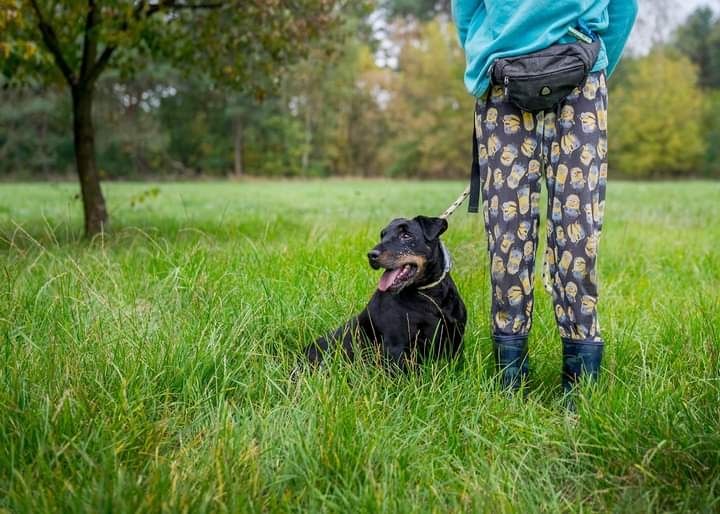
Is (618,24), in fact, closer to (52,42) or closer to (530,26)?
(530,26)

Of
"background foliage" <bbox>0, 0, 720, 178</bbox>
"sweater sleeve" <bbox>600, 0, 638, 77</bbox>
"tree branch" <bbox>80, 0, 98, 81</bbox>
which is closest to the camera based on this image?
"sweater sleeve" <bbox>600, 0, 638, 77</bbox>

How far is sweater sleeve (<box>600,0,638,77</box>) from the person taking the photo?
2.67m

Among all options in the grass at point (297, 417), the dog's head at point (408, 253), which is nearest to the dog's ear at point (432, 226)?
the dog's head at point (408, 253)

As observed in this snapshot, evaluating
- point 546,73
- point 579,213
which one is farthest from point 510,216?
point 546,73

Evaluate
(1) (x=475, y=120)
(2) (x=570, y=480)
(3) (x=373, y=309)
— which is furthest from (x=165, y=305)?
(2) (x=570, y=480)

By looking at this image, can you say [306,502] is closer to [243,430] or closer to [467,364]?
[243,430]

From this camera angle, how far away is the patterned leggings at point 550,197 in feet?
8.45

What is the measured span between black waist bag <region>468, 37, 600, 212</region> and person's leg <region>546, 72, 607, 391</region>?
0.10 metres

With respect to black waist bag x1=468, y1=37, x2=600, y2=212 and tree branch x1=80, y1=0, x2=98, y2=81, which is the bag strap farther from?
tree branch x1=80, y1=0, x2=98, y2=81

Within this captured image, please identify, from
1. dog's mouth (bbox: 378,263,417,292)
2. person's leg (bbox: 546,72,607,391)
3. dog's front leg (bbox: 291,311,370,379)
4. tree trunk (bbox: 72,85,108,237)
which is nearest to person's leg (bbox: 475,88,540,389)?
person's leg (bbox: 546,72,607,391)

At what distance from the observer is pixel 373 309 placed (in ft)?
10.4

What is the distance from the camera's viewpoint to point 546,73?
97.0 inches

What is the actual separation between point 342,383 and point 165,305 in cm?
139

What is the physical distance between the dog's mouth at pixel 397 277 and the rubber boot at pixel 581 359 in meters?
0.77
